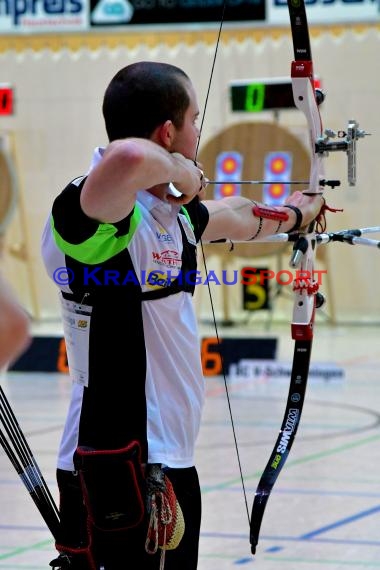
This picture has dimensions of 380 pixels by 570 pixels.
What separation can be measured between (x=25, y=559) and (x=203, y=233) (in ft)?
4.53

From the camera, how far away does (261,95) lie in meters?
8.29

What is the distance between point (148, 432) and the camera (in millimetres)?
1792

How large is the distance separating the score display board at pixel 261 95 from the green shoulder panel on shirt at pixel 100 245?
6.41m

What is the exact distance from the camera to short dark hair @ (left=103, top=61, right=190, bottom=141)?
1.77m

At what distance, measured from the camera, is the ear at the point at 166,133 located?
1797 mm

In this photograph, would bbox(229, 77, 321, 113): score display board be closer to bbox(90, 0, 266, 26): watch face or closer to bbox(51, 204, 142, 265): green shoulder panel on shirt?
bbox(90, 0, 266, 26): watch face

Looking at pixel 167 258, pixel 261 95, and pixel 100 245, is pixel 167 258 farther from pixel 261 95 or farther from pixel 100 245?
pixel 261 95

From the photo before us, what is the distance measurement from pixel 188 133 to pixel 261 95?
6582 mm

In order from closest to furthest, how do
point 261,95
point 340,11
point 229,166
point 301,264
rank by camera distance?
point 301,264 < point 261,95 < point 229,166 < point 340,11

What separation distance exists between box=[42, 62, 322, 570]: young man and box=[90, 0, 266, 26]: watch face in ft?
24.2

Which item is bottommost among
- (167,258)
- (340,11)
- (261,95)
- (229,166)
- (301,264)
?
(229,166)

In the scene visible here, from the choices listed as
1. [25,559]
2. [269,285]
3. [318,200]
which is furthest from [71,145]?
[318,200]

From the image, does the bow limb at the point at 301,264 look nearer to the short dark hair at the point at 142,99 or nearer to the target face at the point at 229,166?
the short dark hair at the point at 142,99

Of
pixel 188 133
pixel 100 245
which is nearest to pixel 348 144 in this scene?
pixel 188 133
